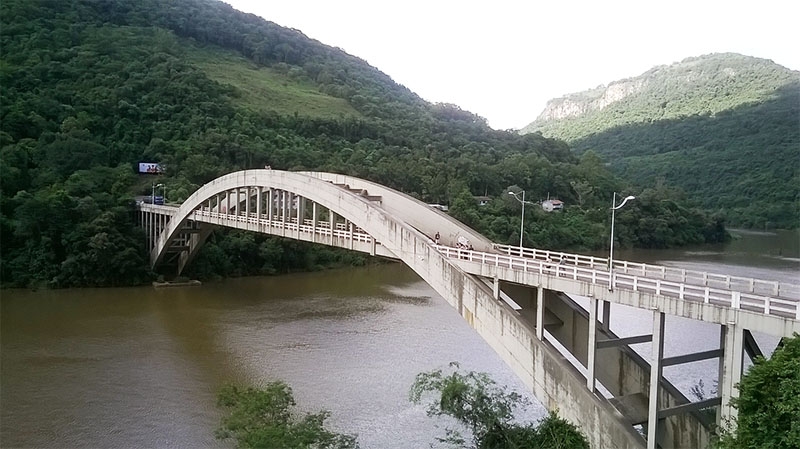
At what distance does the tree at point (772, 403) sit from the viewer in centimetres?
802

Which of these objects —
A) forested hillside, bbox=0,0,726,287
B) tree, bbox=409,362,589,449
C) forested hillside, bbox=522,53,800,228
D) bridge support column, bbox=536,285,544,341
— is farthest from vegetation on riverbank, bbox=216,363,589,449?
forested hillside, bbox=522,53,800,228

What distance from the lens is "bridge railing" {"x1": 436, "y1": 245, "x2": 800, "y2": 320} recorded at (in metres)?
10.8

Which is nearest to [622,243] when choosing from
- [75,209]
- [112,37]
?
[75,209]

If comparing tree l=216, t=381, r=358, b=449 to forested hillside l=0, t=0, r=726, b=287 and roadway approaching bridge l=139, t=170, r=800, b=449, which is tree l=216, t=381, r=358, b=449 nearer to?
roadway approaching bridge l=139, t=170, r=800, b=449

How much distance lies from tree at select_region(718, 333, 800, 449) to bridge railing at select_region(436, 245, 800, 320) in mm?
1941

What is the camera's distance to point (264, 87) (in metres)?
86.4

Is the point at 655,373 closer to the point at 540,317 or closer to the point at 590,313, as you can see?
the point at 590,313

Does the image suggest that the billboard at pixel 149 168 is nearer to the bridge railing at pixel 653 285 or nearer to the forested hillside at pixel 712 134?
the bridge railing at pixel 653 285

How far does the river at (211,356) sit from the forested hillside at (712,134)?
2278 inches

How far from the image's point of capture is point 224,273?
139ft

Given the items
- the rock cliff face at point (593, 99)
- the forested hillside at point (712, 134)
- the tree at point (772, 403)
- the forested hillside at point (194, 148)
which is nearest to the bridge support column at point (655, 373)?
the tree at point (772, 403)

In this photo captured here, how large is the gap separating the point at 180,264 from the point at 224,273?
2916 mm

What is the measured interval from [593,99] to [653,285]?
17854cm

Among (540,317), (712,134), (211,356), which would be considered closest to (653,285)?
(540,317)
